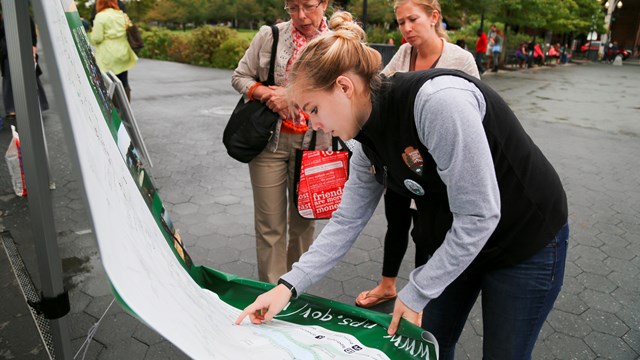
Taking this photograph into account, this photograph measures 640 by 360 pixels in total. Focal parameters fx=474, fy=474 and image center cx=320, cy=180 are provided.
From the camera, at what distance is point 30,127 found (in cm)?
116

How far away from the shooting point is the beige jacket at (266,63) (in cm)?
234

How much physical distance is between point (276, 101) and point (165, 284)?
4.74ft

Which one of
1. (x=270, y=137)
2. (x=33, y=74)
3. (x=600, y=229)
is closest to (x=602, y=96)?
(x=600, y=229)

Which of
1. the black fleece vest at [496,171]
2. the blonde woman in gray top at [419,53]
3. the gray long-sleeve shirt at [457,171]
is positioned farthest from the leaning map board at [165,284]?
the blonde woman in gray top at [419,53]

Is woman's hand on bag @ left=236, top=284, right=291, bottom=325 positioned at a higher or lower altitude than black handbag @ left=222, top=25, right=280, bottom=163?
lower

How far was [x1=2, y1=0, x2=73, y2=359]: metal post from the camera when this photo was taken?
43.6 inches

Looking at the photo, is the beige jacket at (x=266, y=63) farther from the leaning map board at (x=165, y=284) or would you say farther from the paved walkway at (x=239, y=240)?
the paved walkway at (x=239, y=240)

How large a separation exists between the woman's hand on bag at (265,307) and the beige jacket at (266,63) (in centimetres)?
120

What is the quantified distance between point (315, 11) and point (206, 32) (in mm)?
16026

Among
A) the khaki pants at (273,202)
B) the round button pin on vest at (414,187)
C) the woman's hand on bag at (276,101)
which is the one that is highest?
the woman's hand on bag at (276,101)

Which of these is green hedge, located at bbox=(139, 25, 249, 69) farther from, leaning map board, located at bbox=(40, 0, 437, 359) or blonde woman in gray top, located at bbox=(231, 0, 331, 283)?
leaning map board, located at bbox=(40, 0, 437, 359)

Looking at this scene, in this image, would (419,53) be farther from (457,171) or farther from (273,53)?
(457,171)

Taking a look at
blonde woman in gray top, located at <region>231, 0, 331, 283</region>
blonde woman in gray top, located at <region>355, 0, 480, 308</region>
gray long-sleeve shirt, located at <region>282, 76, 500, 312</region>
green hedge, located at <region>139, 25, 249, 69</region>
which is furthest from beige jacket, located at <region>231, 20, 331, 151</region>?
green hedge, located at <region>139, 25, 249, 69</region>

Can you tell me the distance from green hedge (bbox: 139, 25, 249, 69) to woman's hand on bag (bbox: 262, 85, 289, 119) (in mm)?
14076
